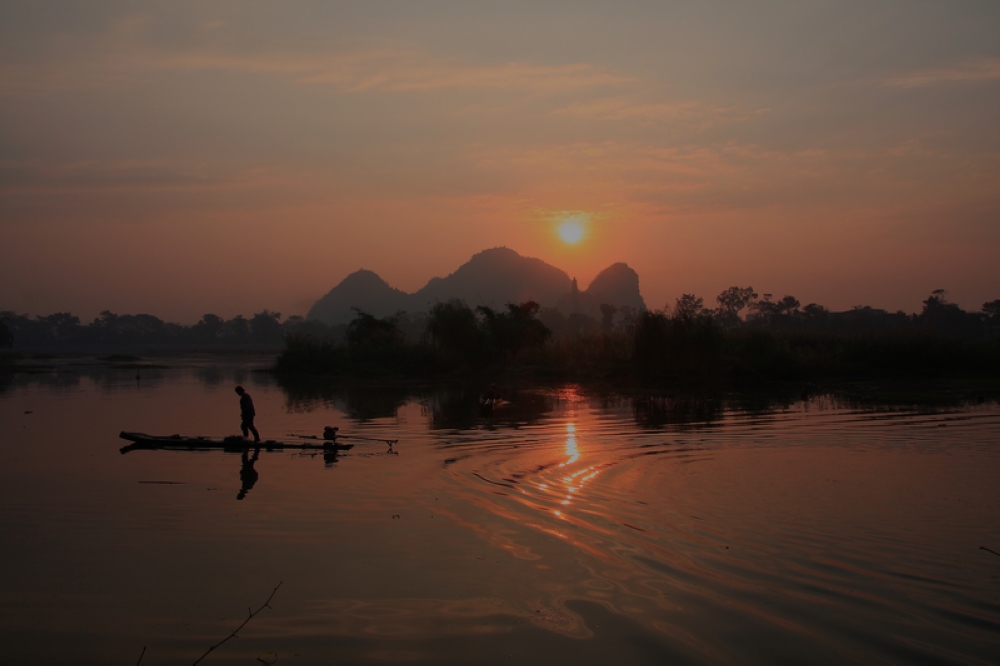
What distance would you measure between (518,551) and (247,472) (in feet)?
23.9

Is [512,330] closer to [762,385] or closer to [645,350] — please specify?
[645,350]

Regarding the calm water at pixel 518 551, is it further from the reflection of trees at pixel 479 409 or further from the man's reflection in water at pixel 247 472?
the reflection of trees at pixel 479 409

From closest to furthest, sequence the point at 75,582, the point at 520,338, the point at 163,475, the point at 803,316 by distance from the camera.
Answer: the point at 75,582 < the point at 163,475 < the point at 520,338 < the point at 803,316

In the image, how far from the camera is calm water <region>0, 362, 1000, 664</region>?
20.6 feet

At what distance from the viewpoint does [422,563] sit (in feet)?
27.5

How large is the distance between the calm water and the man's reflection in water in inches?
7.2

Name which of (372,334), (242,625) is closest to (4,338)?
(372,334)

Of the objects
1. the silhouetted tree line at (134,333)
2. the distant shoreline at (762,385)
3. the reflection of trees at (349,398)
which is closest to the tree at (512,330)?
the distant shoreline at (762,385)

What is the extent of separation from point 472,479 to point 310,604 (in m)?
6.03

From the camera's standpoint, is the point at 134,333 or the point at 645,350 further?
the point at 134,333

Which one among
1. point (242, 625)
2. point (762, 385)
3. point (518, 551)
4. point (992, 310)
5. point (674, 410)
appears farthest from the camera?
point (992, 310)

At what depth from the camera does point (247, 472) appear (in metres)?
14.2

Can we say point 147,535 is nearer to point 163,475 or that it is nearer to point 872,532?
point 163,475

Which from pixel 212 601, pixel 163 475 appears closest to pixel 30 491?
pixel 163 475
